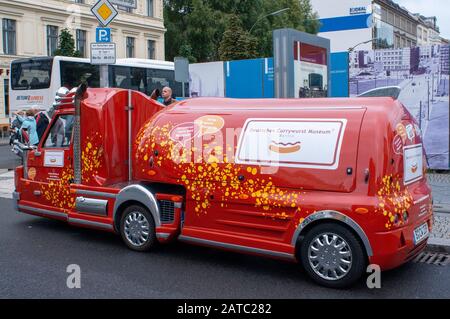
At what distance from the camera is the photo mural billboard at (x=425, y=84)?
11812 mm

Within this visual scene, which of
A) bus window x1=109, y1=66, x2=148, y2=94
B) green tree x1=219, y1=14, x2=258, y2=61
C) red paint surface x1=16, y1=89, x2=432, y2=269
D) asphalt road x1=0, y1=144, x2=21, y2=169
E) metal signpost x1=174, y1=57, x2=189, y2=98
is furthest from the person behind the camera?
green tree x1=219, y1=14, x2=258, y2=61

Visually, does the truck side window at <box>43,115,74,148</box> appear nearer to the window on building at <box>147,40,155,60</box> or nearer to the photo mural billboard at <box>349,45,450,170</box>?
the photo mural billboard at <box>349,45,450,170</box>

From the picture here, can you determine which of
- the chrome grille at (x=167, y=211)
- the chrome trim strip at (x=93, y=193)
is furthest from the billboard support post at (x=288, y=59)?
the chrome trim strip at (x=93, y=193)

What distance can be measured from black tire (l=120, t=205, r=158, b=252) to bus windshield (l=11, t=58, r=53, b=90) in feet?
51.5

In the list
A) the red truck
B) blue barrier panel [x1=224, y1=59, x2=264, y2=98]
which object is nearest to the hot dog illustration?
the red truck

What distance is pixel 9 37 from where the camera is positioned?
37.1 metres

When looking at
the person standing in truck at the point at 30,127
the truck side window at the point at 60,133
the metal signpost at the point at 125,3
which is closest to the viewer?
the truck side window at the point at 60,133

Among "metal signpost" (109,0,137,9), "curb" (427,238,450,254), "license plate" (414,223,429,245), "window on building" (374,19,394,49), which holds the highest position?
"window on building" (374,19,394,49)

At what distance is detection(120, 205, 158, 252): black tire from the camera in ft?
21.6

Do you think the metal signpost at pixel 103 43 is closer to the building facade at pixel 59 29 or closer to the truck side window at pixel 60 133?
the truck side window at pixel 60 133

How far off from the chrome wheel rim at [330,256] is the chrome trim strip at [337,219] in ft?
0.53

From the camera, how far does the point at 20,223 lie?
8.53 meters

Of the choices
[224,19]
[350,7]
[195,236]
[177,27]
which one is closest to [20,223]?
[195,236]

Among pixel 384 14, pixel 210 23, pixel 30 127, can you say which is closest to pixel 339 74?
pixel 30 127
